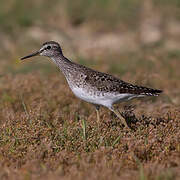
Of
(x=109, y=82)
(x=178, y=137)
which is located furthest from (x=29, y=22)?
(x=178, y=137)

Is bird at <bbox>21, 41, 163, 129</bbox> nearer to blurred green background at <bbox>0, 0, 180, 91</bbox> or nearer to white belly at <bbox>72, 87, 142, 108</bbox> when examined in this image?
white belly at <bbox>72, 87, 142, 108</bbox>

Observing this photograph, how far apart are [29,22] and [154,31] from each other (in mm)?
3705

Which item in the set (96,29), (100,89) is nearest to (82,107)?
(100,89)

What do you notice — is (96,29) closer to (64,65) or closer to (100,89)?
(64,65)

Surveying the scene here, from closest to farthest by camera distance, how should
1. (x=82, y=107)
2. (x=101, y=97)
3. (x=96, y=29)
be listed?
(x=101, y=97) < (x=82, y=107) < (x=96, y=29)

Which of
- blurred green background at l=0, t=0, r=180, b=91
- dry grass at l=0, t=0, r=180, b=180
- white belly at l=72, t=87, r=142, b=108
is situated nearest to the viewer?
dry grass at l=0, t=0, r=180, b=180

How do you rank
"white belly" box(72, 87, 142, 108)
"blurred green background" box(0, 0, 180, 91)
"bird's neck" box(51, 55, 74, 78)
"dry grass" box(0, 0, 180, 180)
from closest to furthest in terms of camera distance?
1. "dry grass" box(0, 0, 180, 180)
2. "white belly" box(72, 87, 142, 108)
3. "bird's neck" box(51, 55, 74, 78)
4. "blurred green background" box(0, 0, 180, 91)

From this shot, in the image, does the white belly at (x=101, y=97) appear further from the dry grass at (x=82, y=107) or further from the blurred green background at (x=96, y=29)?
the blurred green background at (x=96, y=29)

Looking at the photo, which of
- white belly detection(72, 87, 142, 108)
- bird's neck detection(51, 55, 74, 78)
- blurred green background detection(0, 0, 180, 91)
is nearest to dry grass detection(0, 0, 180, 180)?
blurred green background detection(0, 0, 180, 91)

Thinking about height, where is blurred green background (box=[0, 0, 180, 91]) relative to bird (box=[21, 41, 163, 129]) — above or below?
above

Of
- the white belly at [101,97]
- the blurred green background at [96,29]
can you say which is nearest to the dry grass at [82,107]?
the blurred green background at [96,29]

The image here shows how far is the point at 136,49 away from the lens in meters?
12.5

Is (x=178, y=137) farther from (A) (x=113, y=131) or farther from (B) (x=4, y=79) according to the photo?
(B) (x=4, y=79)

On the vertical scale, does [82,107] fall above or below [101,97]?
above
